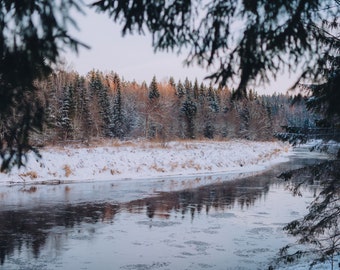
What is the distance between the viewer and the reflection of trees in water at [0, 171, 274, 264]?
11109 mm

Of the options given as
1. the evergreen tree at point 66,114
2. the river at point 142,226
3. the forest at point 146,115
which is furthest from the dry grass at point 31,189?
the evergreen tree at point 66,114

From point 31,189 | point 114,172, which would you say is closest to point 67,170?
point 114,172

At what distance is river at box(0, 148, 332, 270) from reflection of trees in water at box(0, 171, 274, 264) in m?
0.03

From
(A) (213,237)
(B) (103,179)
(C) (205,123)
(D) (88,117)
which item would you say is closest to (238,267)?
(A) (213,237)

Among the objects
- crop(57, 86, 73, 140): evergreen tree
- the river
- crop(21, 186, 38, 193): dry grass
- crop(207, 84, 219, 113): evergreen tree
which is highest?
crop(207, 84, 219, 113): evergreen tree

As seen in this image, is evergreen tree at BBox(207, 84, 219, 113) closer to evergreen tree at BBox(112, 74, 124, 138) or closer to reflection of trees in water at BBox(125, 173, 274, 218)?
evergreen tree at BBox(112, 74, 124, 138)

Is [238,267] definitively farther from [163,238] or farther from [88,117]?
[88,117]

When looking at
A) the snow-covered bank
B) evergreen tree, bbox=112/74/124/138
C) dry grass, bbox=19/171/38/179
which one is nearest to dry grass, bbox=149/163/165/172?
the snow-covered bank

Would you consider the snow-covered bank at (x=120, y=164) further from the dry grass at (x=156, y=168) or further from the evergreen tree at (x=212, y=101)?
the evergreen tree at (x=212, y=101)

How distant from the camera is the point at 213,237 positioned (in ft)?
39.3

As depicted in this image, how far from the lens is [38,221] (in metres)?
13.0

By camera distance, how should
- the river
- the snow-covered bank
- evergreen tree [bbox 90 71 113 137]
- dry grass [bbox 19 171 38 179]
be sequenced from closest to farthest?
the river
dry grass [bbox 19 171 38 179]
the snow-covered bank
evergreen tree [bbox 90 71 113 137]

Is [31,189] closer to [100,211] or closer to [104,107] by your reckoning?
[100,211]

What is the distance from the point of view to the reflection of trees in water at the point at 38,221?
10648 mm
